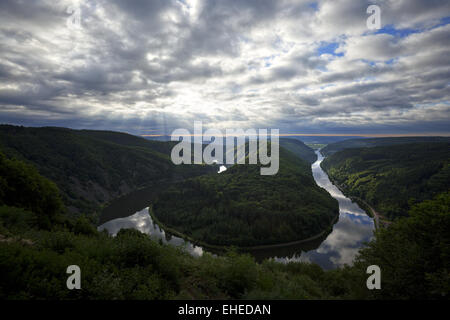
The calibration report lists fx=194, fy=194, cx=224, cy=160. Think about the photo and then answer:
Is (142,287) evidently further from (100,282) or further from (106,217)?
(106,217)

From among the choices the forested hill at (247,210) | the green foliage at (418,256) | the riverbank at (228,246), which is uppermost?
the green foliage at (418,256)

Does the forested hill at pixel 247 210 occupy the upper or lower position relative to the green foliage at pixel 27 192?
lower

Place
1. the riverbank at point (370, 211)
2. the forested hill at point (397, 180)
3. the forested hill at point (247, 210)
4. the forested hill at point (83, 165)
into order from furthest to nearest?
the forested hill at point (83, 165) → the forested hill at point (397, 180) → the riverbank at point (370, 211) → the forested hill at point (247, 210)

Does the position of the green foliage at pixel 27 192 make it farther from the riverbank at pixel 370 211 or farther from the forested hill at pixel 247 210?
the riverbank at pixel 370 211

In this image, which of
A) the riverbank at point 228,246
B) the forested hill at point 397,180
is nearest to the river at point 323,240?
the riverbank at point 228,246

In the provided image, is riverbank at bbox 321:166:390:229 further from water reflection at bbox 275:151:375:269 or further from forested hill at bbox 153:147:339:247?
forested hill at bbox 153:147:339:247

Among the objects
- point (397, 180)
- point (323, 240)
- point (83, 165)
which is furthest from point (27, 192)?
point (397, 180)

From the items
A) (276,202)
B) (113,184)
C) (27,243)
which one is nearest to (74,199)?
(113,184)
